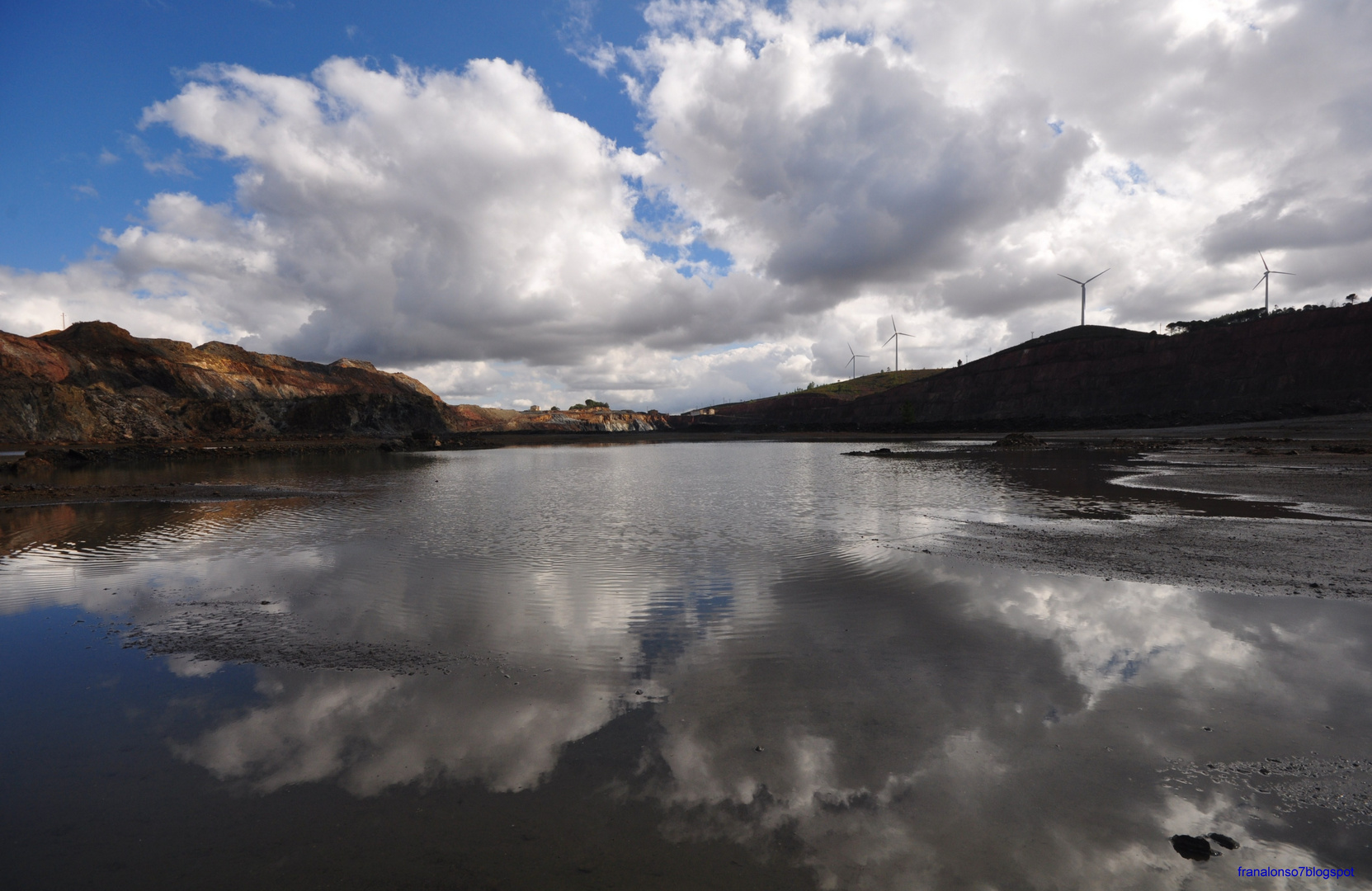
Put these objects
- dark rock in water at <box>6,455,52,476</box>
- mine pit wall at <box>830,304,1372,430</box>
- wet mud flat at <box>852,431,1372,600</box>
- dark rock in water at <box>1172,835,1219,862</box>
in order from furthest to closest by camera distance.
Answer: mine pit wall at <box>830,304,1372,430</box> < dark rock in water at <box>6,455,52,476</box> < wet mud flat at <box>852,431,1372,600</box> < dark rock in water at <box>1172,835,1219,862</box>

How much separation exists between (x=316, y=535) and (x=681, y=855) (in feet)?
52.1

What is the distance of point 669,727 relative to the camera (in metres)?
5.65

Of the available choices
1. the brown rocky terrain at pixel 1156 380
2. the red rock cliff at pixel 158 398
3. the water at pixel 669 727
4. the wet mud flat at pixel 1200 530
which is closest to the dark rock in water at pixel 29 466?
the water at pixel 669 727

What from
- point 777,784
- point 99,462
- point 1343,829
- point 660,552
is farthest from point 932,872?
point 99,462

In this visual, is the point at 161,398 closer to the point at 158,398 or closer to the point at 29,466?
the point at 158,398

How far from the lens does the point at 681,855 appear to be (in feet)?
12.8

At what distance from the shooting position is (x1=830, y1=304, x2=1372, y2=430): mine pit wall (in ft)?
262

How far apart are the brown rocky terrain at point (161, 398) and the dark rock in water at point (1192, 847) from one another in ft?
289

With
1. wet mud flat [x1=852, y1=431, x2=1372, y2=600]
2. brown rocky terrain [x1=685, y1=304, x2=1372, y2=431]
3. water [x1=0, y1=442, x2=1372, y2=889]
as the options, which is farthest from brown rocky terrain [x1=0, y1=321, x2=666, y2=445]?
brown rocky terrain [x1=685, y1=304, x2=1372, y2=431]

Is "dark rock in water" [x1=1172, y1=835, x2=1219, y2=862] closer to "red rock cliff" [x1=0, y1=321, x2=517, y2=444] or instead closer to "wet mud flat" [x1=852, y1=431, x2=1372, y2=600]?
"wet mud flat" [x1=852, y1=431, x2=1372, y2=600]

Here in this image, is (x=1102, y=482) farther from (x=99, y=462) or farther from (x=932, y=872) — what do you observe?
(x=99, y=462)

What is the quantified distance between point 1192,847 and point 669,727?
3.99 metres

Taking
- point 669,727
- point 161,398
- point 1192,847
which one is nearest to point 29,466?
point 669,727

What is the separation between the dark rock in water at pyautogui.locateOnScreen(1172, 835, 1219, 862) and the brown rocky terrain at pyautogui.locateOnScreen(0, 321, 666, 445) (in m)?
87.9
